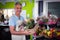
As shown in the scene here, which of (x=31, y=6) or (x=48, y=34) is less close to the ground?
(x=31, y=6)

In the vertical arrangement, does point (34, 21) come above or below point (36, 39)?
above

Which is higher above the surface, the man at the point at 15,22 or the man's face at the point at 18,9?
the man's face at the point at 18,9

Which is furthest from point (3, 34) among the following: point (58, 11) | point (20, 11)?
point (58, 11)

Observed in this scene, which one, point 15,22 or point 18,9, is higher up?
point 18,9

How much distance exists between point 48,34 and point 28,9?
1.11ft

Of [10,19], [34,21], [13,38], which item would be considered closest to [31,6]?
[34,21]

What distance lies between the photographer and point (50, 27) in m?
1.60

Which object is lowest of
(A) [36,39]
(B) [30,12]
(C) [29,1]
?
(A) [36,39]

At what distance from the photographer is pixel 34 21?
5.32ft

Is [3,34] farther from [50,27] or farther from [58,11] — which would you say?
[58,11]

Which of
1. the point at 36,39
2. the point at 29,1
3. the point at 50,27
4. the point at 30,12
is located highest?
the point at 29,1

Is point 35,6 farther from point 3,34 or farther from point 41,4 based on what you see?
point 3,34

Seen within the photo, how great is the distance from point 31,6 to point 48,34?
0.35 meters

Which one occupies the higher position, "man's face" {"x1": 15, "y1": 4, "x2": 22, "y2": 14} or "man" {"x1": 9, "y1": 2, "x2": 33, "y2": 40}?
"man's face" {"x1": 15, "y1": 4, "x2": 22, "y2": 14}
